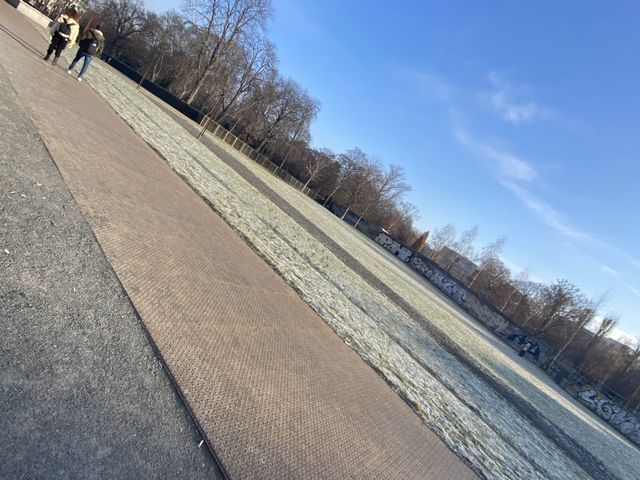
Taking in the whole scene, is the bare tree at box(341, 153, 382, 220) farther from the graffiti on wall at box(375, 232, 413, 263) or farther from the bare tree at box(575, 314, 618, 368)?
the bare tree at box(575, 314, 618, 368)

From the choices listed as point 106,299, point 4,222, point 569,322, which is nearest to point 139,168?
point 4,222

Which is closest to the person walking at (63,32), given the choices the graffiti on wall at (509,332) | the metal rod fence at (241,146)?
the metal rod fence at (241,146)

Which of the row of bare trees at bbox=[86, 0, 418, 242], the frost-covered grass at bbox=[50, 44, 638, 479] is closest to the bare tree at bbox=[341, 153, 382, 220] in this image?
the row of bare trees at bbox=[86, 0, 418, 242]

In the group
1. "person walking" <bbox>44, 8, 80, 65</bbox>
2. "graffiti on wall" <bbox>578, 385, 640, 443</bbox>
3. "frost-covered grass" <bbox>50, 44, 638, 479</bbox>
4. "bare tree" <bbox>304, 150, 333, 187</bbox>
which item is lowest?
"frost-covered grass" <bbox>50, 44, 638, 479</bbox>

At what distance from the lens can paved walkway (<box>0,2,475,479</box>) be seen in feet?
11.1

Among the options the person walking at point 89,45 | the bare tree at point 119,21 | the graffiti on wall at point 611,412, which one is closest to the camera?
the person walking at point 89,45

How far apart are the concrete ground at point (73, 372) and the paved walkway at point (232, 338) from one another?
0.23 meters

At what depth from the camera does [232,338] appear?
4.54m

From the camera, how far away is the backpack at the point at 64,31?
11.8 metres

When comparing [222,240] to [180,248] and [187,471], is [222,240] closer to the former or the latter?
[180,248]

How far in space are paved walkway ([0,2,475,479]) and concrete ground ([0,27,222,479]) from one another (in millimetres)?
231

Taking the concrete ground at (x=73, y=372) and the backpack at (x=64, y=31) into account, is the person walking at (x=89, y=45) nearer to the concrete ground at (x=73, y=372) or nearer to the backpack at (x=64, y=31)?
the backpack at (x=64, y=31)

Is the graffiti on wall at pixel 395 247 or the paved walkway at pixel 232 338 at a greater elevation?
the graffiti on wall at pixel 395 247

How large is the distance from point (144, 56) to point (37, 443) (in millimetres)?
72609
